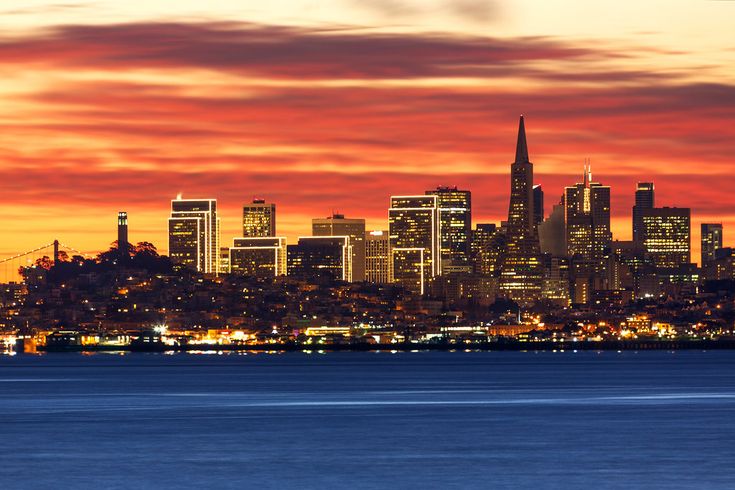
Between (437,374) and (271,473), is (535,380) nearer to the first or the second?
(437,374)

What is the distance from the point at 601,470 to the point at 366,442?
14.7m

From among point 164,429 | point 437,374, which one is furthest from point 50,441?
point 437,374

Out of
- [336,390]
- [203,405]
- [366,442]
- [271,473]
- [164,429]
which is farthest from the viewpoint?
[336,390]

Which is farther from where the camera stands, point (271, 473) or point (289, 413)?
point (289, 413)

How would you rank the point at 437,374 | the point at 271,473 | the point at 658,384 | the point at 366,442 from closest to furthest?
the point at 271,473 → the point at 366,442 → the point at 658,384 → the point at 437,374

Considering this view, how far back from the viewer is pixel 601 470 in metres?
54.1

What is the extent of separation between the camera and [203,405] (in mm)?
98562

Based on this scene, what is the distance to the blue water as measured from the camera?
2052 inches

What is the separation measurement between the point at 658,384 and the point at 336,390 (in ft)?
100

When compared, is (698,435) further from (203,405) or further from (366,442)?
(203,405)

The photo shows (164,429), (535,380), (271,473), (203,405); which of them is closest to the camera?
(271,473)

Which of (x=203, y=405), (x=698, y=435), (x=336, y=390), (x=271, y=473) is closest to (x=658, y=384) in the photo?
(x=336, y=390)

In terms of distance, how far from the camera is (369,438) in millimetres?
68312

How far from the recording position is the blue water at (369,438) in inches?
2052
